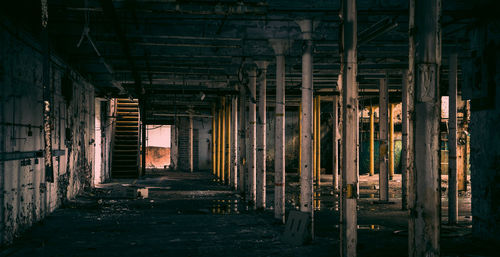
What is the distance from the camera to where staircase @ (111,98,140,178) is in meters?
23.2

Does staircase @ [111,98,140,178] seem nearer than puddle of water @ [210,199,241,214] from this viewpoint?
No

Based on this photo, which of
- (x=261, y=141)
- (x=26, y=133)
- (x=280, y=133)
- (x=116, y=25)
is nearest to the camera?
(x=26, y=133)

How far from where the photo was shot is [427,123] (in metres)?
4.74

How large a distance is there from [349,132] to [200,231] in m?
4.27

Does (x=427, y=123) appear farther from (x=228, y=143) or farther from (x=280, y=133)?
(x=228, y=143)

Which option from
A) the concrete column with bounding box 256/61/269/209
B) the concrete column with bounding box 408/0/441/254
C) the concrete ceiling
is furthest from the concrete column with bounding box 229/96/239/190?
the concrete column with bounding box 408/0/441/254

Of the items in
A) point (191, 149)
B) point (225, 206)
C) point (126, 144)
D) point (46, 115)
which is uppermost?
point (46, 115)

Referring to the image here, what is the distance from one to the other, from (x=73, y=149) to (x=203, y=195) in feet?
15.2

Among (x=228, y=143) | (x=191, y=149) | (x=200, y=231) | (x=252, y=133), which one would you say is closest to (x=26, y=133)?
(x=200, y=231)

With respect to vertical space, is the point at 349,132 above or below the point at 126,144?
above

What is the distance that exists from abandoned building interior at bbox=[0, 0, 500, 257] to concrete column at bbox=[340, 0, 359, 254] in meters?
0.02

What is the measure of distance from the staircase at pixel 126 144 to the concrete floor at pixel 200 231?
9.54 m

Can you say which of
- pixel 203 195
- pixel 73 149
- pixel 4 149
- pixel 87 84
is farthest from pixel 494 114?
pixel 87 84

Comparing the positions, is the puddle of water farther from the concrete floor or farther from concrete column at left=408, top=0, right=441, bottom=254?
concrete column at left=408, top=0, right=441, bottom=254
